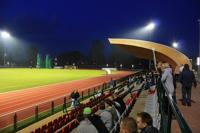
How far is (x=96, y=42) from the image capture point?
143m

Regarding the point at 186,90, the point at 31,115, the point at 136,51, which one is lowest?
the point at 31,115

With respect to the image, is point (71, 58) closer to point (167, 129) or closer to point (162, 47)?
point (162, 47)

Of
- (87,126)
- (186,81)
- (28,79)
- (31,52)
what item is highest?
(31,52)

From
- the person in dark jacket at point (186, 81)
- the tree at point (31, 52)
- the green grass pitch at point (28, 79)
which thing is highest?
Result: the tree at point (31, 52)

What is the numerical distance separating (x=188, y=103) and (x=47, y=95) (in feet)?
42.3

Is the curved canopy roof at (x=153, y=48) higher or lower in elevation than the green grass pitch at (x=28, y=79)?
higher

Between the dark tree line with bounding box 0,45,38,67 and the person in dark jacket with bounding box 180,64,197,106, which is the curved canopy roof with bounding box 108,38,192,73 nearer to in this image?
the person in dark jacket with bounding box 180,64,197,106

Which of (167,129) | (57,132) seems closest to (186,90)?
(57,132)

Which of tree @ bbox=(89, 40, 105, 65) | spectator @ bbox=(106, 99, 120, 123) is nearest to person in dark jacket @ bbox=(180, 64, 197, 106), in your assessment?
spectator @ bbox=(106, 99, 120, 123)

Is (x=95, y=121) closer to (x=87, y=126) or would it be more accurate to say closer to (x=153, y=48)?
(x=87, y=126)

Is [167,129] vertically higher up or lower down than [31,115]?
higher up

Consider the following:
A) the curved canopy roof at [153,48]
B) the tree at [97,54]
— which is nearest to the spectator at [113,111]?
the curved canopy roof at [153,48]

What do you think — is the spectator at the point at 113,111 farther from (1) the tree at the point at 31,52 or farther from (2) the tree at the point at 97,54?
(1) the tree at the point at 31,52

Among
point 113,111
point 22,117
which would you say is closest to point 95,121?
point 113,111
